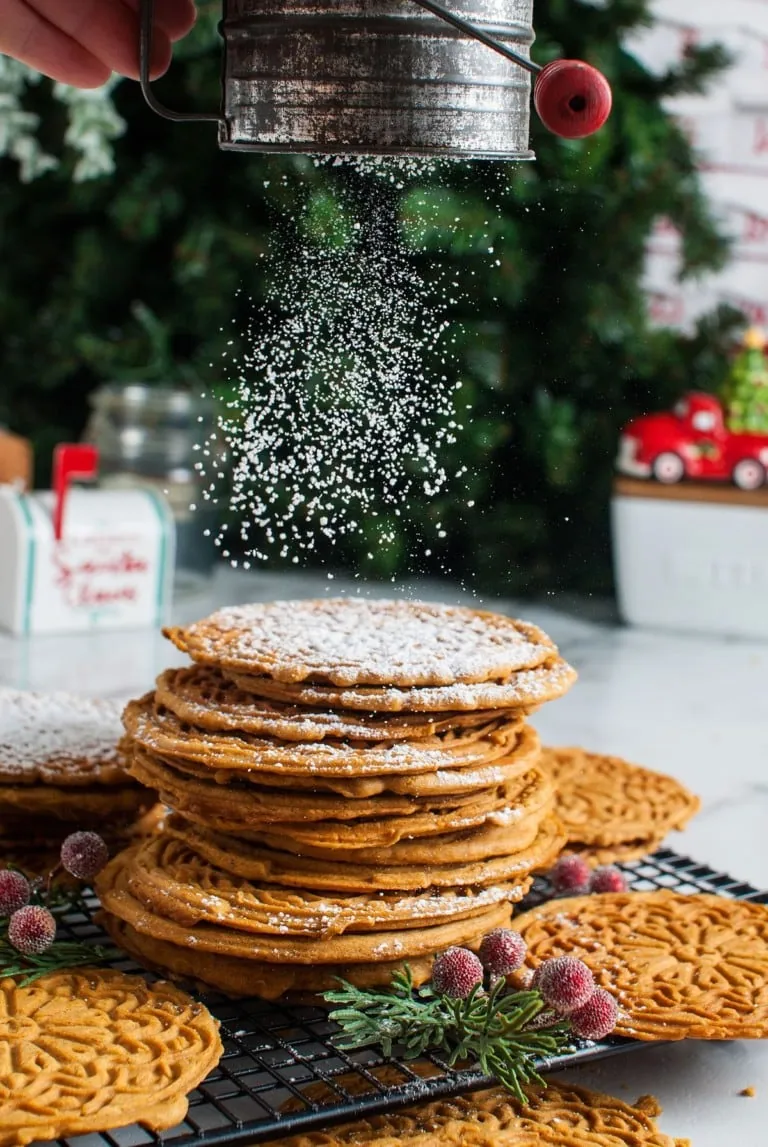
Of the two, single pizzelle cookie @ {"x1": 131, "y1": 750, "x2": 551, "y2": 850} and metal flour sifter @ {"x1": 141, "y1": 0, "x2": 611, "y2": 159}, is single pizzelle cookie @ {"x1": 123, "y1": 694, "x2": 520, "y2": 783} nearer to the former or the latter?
single pizzelle cookie @ {"x1": 131, "y1": 750, "x2": 551, "y2": 850}

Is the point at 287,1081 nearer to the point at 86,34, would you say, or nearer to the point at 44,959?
the point at 44,959

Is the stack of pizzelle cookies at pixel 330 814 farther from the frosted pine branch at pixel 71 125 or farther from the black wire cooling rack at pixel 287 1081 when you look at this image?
the frosted pine branch at pixel 71 125

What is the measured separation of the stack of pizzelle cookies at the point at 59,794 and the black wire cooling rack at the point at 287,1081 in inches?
7.4

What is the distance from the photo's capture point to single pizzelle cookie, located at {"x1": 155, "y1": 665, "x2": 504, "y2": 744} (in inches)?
46.5

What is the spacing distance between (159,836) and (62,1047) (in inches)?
11.2

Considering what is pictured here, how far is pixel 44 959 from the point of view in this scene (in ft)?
3.96

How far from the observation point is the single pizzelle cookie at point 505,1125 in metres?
1.04

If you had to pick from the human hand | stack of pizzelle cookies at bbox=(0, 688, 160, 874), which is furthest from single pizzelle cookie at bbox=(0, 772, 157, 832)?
the human hand

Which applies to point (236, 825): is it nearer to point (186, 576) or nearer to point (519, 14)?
point (519, 14)

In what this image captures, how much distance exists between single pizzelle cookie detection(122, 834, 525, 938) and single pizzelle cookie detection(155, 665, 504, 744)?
12 centimetres

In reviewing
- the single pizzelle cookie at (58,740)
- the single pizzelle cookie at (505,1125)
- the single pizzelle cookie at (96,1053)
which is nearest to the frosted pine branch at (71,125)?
the single pizzelle cookie at (58,740)

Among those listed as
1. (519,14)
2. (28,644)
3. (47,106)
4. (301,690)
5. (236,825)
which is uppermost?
(47,106)

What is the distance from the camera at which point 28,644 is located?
254cm

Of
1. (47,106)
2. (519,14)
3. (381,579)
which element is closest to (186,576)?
→ (381,579)
